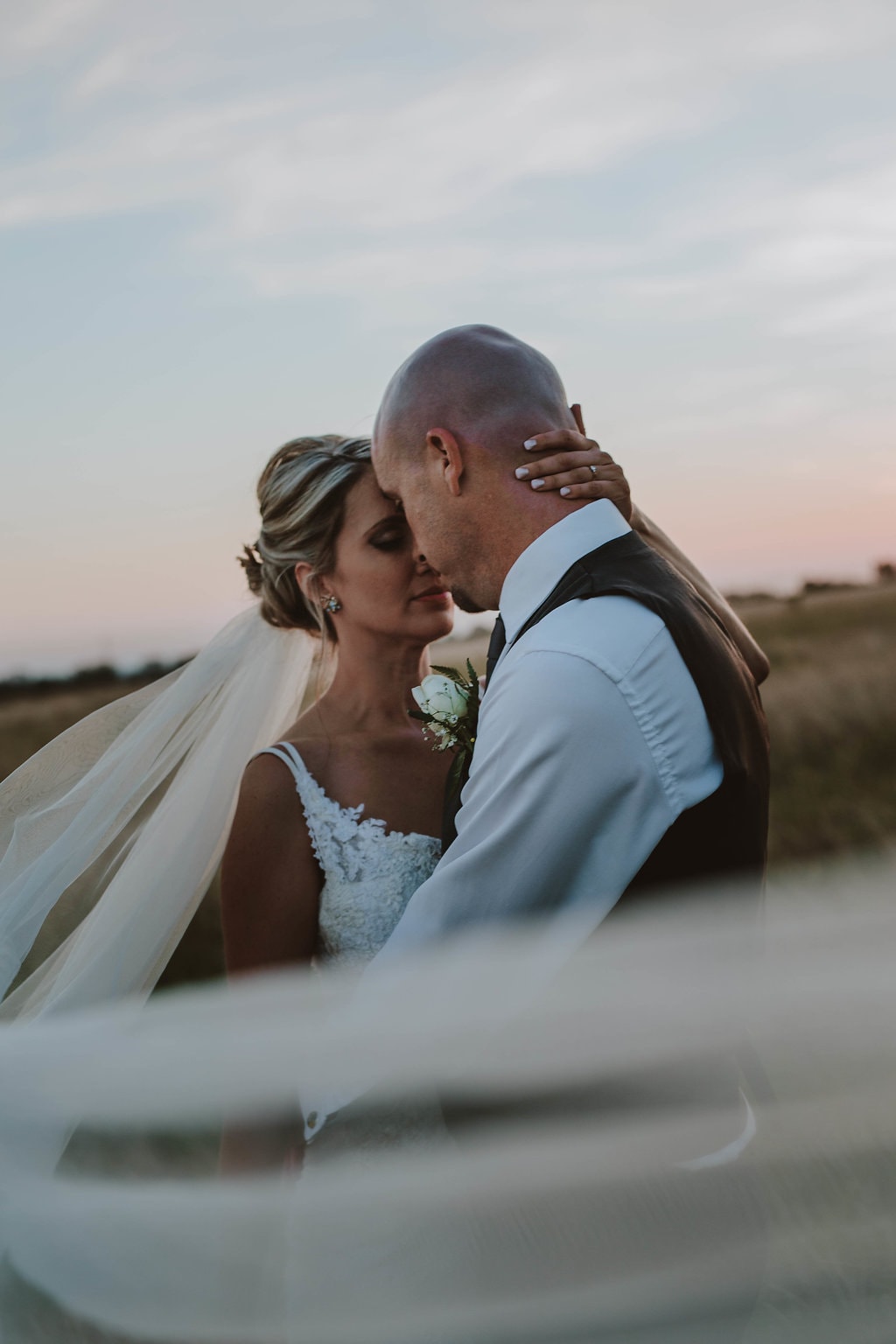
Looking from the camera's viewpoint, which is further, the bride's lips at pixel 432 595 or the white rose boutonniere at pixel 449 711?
the bride's lips at pixel 432 595

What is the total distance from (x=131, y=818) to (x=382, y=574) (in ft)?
3.73

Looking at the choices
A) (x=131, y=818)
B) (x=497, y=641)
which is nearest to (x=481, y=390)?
(x=497, y=641)

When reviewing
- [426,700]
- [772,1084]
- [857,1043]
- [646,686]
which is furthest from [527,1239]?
[426,700]

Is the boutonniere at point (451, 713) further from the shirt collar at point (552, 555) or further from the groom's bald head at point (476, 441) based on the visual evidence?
the shirt collar at point (552, 555)

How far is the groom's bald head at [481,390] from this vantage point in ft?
8.26

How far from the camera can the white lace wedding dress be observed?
3.44 metres

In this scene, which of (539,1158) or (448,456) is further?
(448,456)

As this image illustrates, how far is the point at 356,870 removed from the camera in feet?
11.4

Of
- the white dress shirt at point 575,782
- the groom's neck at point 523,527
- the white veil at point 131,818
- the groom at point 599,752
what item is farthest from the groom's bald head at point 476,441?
the white veil at point 131,818

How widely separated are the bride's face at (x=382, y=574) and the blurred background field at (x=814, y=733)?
2.75m

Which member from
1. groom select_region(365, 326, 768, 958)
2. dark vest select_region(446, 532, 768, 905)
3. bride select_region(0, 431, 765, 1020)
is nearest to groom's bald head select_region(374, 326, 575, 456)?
groom select_region(365, 326, 768, 958)

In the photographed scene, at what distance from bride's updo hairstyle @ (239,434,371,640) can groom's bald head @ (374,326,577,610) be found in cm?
107

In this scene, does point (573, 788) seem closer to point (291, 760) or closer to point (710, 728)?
point (710, 728)

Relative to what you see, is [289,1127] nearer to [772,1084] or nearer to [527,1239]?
[527,1239]
